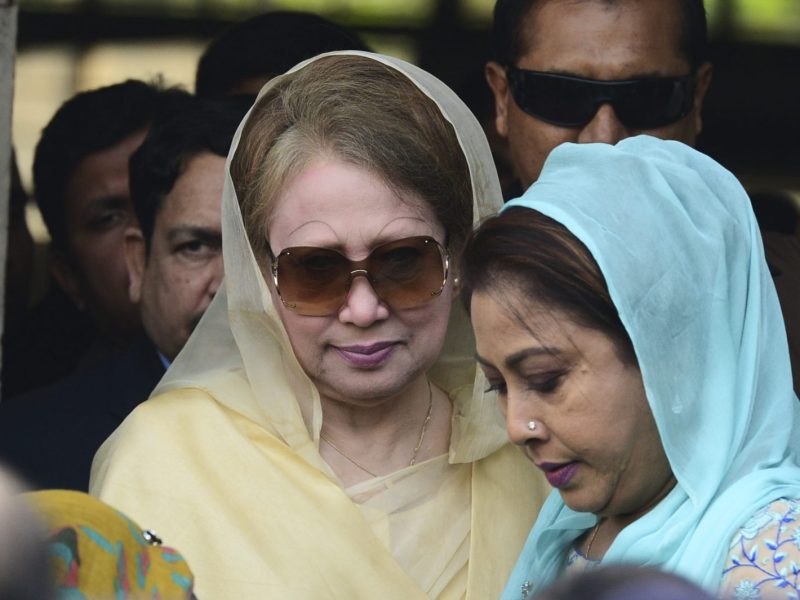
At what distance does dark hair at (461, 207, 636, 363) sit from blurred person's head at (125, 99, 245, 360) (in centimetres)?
125

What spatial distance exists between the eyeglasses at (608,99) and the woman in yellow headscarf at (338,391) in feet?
1.59

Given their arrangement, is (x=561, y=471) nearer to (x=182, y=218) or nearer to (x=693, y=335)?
(x=693, y=335)

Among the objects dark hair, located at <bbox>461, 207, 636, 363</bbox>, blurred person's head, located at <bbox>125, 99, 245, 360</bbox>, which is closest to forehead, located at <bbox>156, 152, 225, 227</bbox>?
blurred person's head, located at <bbox>125, 99, 245, 360</bbox>

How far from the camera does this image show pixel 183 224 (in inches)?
146

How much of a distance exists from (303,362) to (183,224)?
2.83 ft

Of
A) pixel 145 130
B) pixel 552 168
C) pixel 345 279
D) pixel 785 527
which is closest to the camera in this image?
pixel 785 527

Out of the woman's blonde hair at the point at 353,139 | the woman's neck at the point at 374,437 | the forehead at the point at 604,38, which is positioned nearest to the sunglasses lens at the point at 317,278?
the woman's blonde hair at the point at 353,139

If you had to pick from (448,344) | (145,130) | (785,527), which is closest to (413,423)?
(448,344)

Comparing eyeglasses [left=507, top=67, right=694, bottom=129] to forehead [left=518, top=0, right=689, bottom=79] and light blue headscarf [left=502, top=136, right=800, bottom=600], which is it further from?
light blue headscarf [left=502, top=136, right=800, bottom=600]

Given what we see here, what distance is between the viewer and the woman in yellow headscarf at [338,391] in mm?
2869

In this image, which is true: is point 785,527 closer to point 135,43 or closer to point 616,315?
point 616,315

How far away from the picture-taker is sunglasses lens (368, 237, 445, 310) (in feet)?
9.43

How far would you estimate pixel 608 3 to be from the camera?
358 centimetres

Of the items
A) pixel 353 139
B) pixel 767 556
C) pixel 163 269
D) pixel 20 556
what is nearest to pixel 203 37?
pixel 163 269
